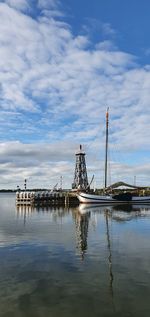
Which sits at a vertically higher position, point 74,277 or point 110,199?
point 110,199

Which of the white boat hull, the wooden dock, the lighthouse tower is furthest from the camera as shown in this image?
the lighthouse tower

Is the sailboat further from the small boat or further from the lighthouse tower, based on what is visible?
the lighthouse tower

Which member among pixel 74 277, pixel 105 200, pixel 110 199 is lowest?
pixel 74 277

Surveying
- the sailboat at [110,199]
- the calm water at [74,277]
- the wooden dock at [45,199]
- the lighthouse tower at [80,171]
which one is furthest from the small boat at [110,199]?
the calm water at [74,277]

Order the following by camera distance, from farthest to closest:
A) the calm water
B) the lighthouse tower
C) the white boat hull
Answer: the lighthouse tower, the white boat hull, the calm water

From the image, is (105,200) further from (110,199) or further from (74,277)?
(74,277)

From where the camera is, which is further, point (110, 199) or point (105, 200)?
point (110, 199)

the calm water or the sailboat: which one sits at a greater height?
the sailboat

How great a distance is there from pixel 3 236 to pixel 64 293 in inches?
803

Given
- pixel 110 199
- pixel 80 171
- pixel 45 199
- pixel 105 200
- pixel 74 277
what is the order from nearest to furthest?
pixel 74 277
pixel 45 199
pixel 105 200
pixel 110 199
pixel 80 171

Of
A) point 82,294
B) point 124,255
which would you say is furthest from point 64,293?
point 124,255

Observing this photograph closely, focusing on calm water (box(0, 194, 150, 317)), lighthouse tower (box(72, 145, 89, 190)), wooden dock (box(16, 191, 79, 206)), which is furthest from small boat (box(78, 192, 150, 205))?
calm water (box(0, 194, 150, 317))

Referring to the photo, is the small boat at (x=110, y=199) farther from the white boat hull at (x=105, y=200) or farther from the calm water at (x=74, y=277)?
the calm water at (x=74, y=277)

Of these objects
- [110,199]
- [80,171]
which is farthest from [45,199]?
[80,171]
